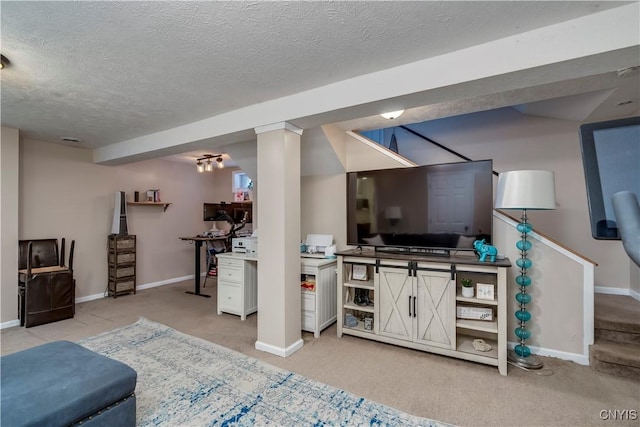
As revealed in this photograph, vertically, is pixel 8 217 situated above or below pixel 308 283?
above

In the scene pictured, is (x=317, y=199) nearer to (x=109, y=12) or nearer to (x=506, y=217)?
(x=506, y=217)

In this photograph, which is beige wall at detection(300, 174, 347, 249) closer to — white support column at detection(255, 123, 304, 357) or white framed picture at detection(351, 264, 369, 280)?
white framed picture at detection(351, 264, 369, 280)

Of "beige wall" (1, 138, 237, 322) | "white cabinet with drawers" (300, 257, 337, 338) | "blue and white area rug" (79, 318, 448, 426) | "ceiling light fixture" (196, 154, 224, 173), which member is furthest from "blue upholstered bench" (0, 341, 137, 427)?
"ceiling light fixture" (196, 154, 224, 173)

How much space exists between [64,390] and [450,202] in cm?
315

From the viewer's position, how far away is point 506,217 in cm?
284

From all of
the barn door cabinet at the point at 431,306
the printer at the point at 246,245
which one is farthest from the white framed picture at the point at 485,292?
the printer at the point at 246,245

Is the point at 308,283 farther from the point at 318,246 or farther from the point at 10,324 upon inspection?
the point at 10,324

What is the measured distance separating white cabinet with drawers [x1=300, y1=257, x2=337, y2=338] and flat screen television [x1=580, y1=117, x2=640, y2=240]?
103 inches

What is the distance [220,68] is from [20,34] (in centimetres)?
112

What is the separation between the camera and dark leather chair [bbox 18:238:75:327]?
3.56m

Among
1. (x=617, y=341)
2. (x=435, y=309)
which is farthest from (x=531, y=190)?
(x=617, y=341)

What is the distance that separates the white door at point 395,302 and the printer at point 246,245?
6.02ft

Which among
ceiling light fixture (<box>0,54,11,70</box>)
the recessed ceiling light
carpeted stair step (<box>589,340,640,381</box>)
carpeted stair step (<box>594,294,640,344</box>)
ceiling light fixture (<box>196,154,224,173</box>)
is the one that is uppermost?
ceiling light fixture (<box>0,54,11,70</box>)

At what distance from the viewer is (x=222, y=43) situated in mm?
1810
